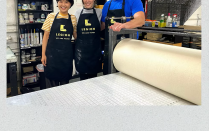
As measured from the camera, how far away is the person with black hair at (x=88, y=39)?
1.63 meters

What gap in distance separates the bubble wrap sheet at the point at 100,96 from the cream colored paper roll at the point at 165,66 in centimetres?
4

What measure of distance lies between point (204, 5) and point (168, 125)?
1.36ft

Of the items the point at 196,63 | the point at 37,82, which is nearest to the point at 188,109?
the point at 196,63

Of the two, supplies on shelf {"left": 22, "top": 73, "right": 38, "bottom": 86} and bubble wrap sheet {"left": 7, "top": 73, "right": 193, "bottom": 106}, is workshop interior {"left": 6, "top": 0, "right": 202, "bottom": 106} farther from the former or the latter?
supplies on shelf {"left": 22, "top": 73, "right": 38, "bottom": 86}

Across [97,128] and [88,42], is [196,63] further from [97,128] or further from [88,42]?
[88,42]

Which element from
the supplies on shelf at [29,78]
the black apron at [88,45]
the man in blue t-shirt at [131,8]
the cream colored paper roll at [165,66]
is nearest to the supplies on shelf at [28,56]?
the supplies on shelf at [29,78]

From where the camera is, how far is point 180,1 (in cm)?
311

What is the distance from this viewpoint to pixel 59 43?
5.61ft

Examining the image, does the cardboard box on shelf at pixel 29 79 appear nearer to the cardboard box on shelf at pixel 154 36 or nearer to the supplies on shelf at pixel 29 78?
the supplies on shelf at pixel 29 78

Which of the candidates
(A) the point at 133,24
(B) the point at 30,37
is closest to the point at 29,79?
(B) the point at 30,37

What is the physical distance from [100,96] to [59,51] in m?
1.06

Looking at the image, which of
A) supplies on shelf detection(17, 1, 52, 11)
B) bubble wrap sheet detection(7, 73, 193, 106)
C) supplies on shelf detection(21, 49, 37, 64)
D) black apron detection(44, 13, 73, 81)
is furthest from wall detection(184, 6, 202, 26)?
supplies on shelf detection(21, 49, 37, 64)

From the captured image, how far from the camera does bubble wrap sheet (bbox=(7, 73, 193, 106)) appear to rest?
75 cm

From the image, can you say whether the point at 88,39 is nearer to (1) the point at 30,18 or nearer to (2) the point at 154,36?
(2) the point at 154,36
